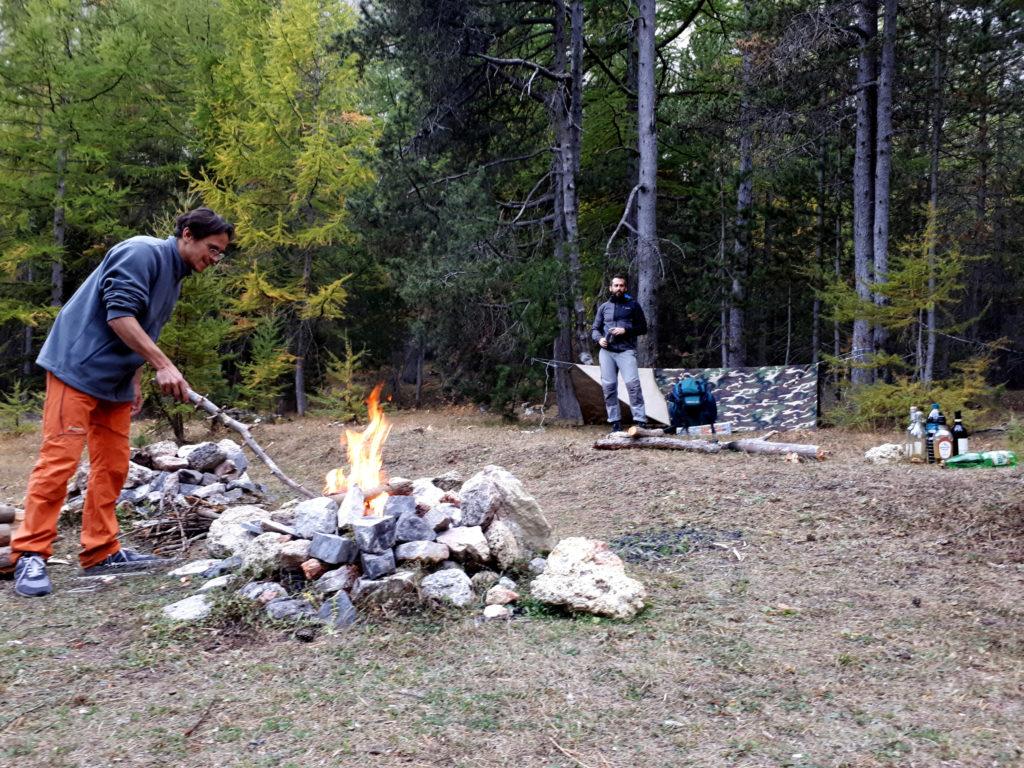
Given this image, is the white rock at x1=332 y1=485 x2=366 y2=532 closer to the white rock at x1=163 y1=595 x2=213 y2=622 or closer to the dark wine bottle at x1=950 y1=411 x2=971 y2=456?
the white rock at x1=163 y1=595 x2=213 y2=622

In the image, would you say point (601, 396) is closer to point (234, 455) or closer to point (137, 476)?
point (234, 455)

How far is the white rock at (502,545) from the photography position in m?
3.89

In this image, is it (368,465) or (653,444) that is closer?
(368,465)

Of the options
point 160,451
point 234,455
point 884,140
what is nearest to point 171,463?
point 234,455

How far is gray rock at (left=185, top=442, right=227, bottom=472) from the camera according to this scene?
6746 millimetres

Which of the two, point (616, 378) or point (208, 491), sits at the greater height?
point (616, 378)

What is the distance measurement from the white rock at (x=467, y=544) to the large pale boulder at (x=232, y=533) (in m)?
1.19

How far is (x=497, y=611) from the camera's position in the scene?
3.42 m

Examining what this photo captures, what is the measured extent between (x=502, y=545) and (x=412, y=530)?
1.54 feet

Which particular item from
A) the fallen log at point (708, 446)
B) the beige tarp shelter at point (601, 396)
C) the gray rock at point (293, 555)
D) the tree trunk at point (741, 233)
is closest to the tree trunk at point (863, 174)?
the tree trunk at point (741, 233)

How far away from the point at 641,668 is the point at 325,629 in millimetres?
1334

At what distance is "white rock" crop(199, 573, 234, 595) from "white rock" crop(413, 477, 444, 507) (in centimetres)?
106

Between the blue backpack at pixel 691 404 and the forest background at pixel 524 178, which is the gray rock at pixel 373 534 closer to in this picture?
the blue backpack at pixel 691 404

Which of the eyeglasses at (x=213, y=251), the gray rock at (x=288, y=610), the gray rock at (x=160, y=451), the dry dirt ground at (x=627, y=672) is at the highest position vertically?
the eyeglasses at (x=213, y=251)
